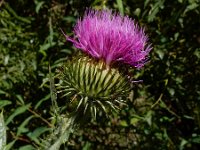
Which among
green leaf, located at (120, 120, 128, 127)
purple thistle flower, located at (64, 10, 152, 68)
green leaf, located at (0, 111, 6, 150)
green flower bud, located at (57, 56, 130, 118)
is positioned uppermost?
purple thistle flower, located at (64, 10, 152, 68)

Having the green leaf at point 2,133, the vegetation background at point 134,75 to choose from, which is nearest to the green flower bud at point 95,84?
the green leaf at point 2,133

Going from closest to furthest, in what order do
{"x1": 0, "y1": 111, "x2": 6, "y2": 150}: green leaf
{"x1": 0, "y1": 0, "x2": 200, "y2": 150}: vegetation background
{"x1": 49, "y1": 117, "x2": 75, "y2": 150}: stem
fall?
{"x1": 0, "y1": 111, "x2": 6, "y2": 150}: green leaf, {"x1": 49, "y1": 117, "x2": 75, "y2": 150}: stem, {"x1": 0, "y1": 0, "x2": 200, "y2": 150}: vegetation background

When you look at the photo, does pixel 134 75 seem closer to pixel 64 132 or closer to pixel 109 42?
pixel 109 42

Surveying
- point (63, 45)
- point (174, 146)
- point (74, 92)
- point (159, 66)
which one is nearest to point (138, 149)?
point (174, 146)

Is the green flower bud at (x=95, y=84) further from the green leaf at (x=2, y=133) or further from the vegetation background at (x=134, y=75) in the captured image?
the vegetation background at (x=134, y=75)

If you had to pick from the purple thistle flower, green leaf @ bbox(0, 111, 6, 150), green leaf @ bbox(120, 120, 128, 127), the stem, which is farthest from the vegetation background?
green leaf @ bbox(0, 111, 6, 150)

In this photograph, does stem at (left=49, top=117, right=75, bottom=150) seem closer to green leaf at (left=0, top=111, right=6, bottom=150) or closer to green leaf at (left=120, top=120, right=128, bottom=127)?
green leaf at (left=0, top=111, right=6, bottom=150)
